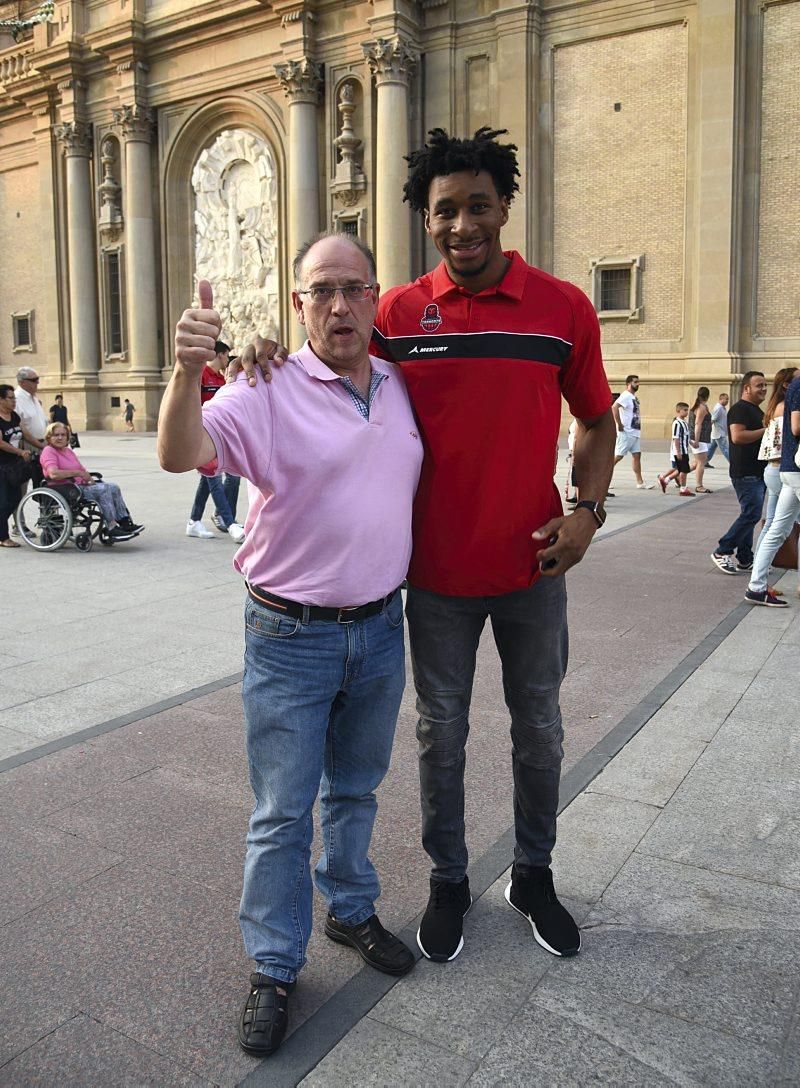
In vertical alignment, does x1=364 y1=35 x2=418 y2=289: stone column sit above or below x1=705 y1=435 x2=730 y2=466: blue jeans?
above

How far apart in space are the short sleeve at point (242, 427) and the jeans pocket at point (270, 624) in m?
0.36

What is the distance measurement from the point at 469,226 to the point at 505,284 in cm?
19

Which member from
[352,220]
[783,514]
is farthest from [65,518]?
[352,220]

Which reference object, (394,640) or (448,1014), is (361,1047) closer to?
(448,1014)

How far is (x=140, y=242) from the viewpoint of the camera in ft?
112

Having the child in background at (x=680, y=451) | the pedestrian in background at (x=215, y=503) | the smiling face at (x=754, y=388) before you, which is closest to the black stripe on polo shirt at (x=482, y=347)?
the smiling face at (x=754, y=388)

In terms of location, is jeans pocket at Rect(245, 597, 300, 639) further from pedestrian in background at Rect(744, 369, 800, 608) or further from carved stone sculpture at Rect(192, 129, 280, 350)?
carved stone sculpture at Rect(192, 129, 280, 350)

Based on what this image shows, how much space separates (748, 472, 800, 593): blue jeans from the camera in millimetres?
7637

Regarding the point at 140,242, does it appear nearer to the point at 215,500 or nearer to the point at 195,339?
the point at 215,500

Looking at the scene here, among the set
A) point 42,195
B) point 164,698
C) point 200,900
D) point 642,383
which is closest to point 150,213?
point 42,195

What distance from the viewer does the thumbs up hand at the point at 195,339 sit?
2135 mm

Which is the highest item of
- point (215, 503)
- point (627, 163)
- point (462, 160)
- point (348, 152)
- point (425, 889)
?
point (348, 152)

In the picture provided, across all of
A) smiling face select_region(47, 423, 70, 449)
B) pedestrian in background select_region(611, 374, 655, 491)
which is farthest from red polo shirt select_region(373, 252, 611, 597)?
pedestrian in background select_region(611, 374, 655, 491)

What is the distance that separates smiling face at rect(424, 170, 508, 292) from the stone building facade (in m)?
22.6
